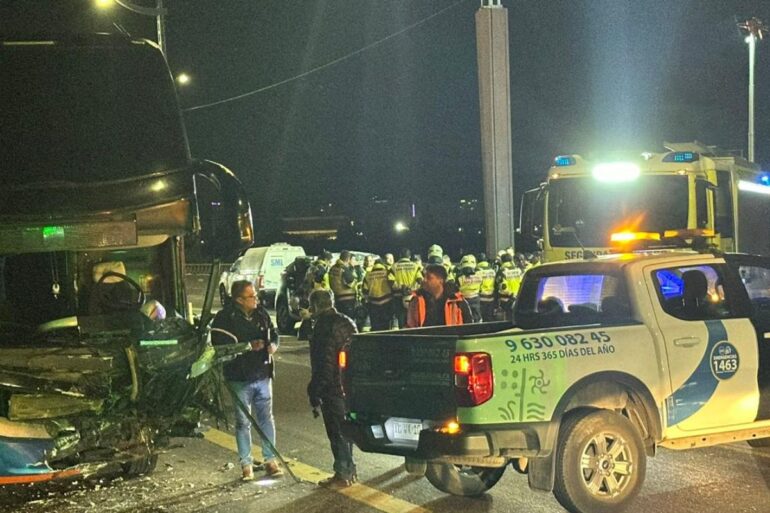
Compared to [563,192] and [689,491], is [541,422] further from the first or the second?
[563,192]

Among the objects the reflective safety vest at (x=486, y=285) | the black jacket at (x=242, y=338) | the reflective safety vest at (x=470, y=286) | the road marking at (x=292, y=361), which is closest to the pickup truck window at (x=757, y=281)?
the black jacket at (x=242, y=338)

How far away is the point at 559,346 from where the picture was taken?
5.80m

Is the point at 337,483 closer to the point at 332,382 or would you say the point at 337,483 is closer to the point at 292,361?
the point at 332,382

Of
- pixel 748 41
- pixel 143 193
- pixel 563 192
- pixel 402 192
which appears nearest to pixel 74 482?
pixel 143 193

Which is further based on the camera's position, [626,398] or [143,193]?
[143,193]

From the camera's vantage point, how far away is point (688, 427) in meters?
6.34

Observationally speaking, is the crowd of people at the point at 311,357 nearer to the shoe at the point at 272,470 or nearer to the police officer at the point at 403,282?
the shoe at the point at 272,470

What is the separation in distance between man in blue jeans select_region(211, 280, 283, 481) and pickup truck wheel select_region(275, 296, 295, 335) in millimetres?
11992

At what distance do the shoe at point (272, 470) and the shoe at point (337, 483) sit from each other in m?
0.50

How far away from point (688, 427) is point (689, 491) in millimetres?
497

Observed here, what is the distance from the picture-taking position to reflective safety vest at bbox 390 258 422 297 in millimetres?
15859

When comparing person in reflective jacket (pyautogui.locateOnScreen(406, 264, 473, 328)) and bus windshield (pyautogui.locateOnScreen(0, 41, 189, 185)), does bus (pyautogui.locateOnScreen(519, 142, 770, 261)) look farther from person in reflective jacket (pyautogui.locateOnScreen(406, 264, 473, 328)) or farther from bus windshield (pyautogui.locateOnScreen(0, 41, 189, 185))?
bus windshield (pyautogui.locateOnScreen(0, 41, 189, 185))

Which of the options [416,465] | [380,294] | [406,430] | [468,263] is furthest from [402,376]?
[380,294]

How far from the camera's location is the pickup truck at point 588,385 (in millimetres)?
5625
